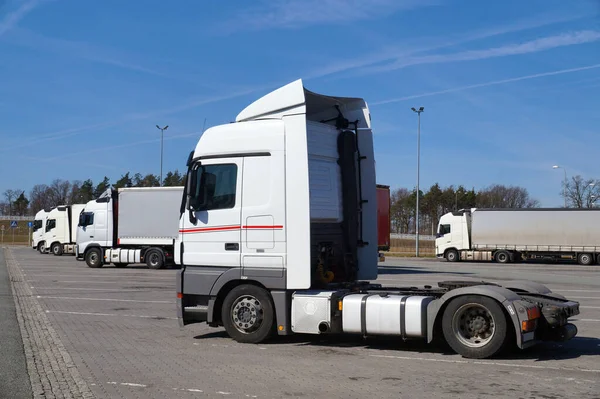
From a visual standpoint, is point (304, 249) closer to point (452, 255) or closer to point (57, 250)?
point (452, 255)

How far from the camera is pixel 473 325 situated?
878cm

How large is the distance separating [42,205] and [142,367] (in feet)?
405

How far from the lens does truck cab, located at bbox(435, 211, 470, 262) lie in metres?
44.6

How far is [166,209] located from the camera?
31.1 metres

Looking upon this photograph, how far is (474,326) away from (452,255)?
3731 centimetres

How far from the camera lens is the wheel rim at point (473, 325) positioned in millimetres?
8680

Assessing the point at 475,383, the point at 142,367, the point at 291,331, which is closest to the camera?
the point at 475,383

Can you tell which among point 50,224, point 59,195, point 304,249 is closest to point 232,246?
point 304,249

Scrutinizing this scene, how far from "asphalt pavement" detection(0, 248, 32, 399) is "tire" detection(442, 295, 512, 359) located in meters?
5.08

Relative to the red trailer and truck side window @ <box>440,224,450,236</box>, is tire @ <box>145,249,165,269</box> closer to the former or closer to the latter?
the red trailer

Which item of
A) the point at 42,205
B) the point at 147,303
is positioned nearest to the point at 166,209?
the point at 147,303

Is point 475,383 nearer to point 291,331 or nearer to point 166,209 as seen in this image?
point 291,331

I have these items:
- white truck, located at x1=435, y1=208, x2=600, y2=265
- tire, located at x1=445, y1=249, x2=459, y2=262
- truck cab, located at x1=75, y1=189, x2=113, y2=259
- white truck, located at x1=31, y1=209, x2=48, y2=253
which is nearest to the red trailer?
truck cab, located at x1=75, y1=189, x2=113, y2=259

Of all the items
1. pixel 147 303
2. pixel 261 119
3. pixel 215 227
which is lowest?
pixel 147 303
